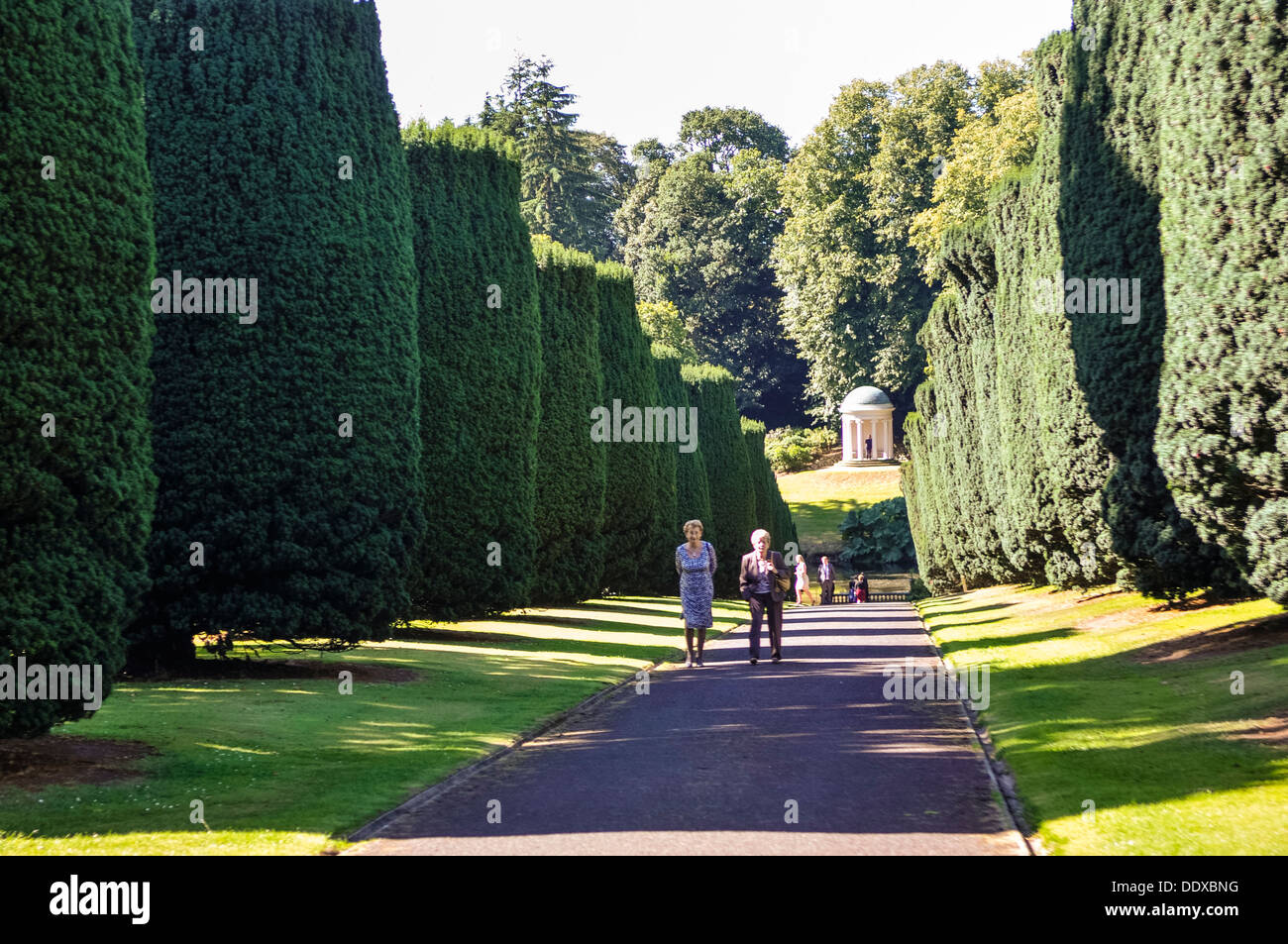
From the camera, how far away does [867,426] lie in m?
77.4

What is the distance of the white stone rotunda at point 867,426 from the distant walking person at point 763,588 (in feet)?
197

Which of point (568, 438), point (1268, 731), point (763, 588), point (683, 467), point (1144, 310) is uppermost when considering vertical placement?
point (1144, 310)

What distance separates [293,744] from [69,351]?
3614 mm

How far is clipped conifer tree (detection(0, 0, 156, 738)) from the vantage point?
8.99 m

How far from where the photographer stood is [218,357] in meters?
15.1

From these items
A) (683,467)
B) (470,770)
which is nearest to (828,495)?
(683,467)

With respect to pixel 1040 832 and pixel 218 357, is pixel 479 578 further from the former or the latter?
pixel 1040 832

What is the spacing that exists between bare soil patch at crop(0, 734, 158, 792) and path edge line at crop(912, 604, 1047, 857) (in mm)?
5964

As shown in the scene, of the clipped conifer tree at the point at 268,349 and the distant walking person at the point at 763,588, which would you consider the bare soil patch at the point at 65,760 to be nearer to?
the clipped conifer tree at the point at 268,349

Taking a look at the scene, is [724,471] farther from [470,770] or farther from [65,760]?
[65,760]

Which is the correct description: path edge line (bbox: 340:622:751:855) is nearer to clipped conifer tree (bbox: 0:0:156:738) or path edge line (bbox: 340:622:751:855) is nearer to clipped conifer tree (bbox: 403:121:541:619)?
clipped conifer tree (bbox: 0:0:156:738)

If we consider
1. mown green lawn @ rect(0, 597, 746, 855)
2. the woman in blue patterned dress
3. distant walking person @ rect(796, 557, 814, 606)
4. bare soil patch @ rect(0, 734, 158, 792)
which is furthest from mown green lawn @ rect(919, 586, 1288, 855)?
distant walking person @ rect(796, 557, 814, 606)

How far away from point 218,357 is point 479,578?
7916mm

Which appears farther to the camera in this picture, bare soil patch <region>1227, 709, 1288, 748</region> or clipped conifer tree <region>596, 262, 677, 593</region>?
clipped conifer tree <region>596, 262, 677, 593</region>
